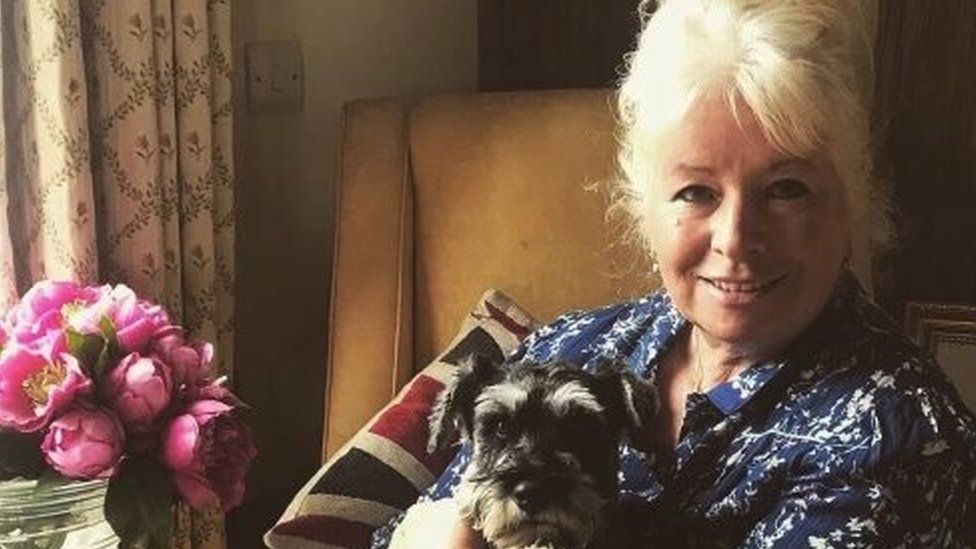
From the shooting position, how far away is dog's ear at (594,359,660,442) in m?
1.25

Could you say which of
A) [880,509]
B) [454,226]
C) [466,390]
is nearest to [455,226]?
[454,226]

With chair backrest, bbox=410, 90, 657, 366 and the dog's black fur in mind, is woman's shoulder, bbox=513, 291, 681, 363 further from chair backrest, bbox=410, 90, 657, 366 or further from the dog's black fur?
chair backrest, bbox=410, 90, 657, 366

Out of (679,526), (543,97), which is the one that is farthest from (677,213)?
(543,97)

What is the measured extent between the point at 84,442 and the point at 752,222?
0.67 metres

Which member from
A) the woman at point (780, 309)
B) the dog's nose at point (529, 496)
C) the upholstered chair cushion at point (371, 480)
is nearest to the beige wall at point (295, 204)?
the upholstered chair cushion at point (371, 480)

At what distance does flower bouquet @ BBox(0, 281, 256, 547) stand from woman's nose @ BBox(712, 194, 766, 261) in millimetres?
532

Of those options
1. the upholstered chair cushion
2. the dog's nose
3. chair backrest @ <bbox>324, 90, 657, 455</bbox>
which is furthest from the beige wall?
the dog's nose

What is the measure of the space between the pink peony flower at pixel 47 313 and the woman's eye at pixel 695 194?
61 centimetres

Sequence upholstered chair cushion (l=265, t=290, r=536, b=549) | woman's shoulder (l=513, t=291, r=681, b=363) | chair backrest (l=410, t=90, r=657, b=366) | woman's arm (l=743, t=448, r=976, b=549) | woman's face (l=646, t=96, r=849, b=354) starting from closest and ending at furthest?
woman's arm (l=743, t=448, r=976, b=549) < woman's face (l=646, t=96, r=849, b=354) < woman's shoulder (l=513, t=291, r=681, b=363) < upholstered chair cushion (l=265, t=290, r=536, b=549) < chair backrest (l=410, t=90, r=657, b=366)

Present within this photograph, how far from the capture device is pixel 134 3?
64.7 inches

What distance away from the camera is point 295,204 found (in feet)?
7.06

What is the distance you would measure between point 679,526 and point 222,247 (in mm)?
914

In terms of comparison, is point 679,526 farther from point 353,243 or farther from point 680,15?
point 353,243

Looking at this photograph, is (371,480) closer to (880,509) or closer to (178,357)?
(178,357)
